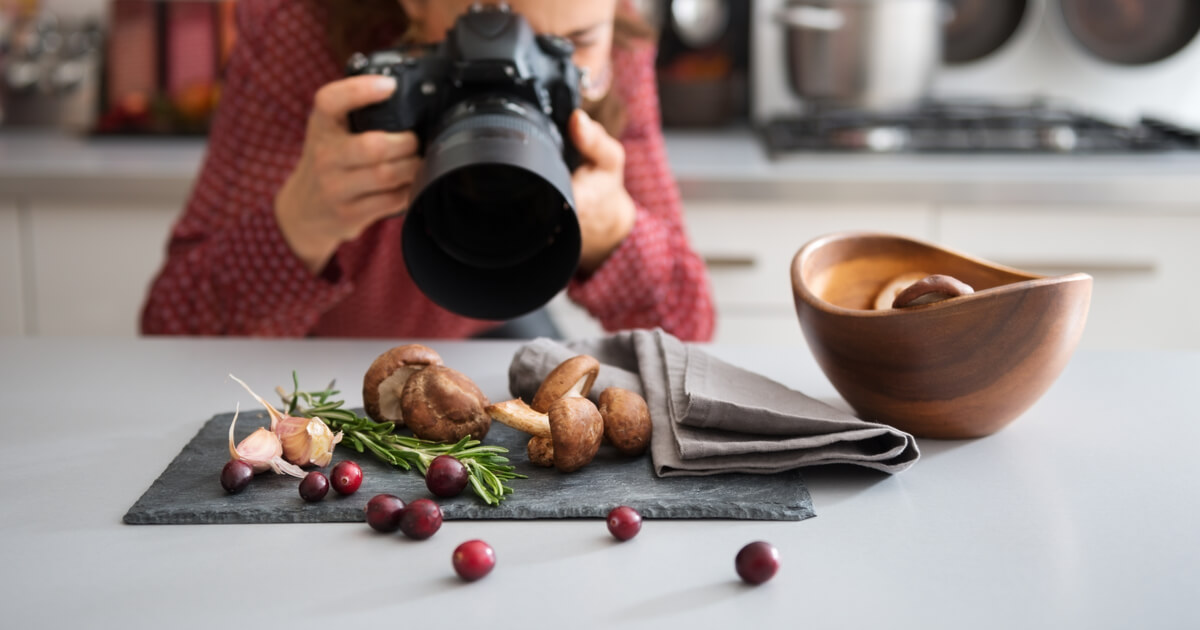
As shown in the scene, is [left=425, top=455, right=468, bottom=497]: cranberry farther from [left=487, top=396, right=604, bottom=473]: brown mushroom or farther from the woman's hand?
the woman's hand

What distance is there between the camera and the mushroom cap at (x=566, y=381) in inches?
23.7

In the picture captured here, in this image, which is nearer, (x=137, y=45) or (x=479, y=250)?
(x=479, y=250)

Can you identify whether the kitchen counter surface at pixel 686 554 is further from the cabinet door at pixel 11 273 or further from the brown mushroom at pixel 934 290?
the cabinet door at pixel 11 273

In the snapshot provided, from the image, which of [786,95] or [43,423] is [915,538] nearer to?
[43,423]

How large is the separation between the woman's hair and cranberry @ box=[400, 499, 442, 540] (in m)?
0.70

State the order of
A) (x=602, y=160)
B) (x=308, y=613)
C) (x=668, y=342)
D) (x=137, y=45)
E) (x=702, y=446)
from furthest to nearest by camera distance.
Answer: (x=137, y=45) < (x=602, y=160) < (x=668, y=342) < (x=702, y=446) < (x=308, y=613)

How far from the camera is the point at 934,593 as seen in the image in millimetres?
448

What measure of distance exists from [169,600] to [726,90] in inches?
62.7

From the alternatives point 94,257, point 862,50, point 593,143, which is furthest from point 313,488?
point 862,50

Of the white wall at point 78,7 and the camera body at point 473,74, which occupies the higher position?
the camera body at point 473,74

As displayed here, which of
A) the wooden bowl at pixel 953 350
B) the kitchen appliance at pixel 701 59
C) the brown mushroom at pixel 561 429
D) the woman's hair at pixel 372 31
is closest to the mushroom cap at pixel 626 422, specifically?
the brown mushroom at pixel 561 429

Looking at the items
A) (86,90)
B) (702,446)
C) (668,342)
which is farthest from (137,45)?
Result: (702,446)

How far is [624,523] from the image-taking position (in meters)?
0.49

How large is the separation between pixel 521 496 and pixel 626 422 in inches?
3.0
